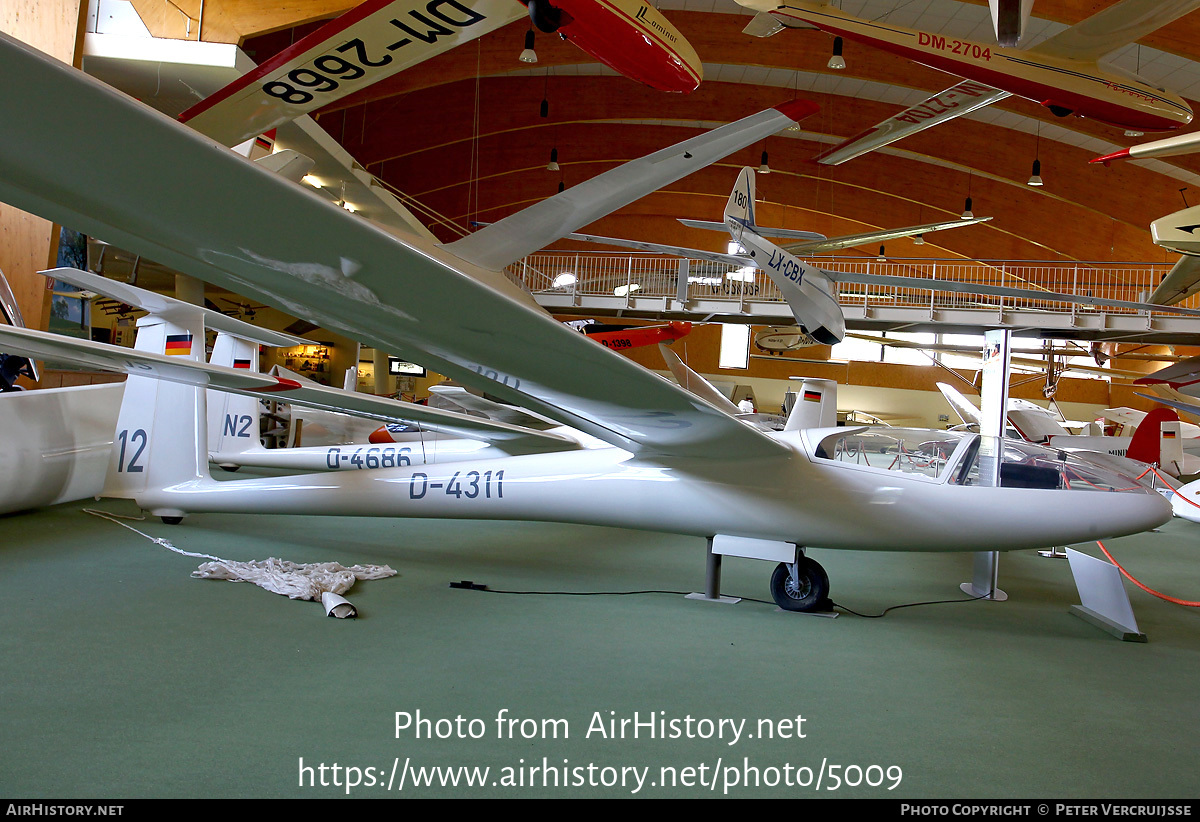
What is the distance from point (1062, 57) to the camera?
698 centimetres

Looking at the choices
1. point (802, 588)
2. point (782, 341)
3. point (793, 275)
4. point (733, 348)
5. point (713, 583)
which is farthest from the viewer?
point (733, 348)

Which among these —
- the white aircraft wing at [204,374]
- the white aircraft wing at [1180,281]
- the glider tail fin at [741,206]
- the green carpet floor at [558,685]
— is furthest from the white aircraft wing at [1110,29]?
the white aircraft wing at [204,374]

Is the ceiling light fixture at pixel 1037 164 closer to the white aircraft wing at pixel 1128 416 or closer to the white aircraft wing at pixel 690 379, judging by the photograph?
the white aircraft wing at pixel 1128 416

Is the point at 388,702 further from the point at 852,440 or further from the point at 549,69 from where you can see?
the point at 549,69

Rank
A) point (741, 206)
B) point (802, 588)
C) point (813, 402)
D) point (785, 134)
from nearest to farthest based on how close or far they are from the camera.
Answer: point (802, 588)
point (813, 402)
point (741, 206)
point (785, 134)

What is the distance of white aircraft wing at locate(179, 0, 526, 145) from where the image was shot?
5.09 meters

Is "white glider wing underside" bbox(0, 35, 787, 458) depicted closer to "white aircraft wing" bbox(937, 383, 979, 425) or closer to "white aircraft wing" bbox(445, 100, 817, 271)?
"white aircraft wing" bbox(445, 100, 817, 271)

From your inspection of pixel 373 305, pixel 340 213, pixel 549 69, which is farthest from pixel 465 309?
pixel 549 69

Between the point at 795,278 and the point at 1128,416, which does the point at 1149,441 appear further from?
the point at 1128,416

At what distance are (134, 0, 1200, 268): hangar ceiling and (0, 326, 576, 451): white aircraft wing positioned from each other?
6839 mm

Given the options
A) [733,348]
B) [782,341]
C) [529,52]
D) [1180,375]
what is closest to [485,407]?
[529,52]

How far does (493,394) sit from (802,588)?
2.20 metres

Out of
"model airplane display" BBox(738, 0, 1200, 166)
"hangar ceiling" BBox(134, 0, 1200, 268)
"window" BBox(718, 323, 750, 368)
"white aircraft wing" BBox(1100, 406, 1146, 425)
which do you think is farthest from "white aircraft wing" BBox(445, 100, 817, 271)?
"window" BBox(718, 323, 750, 368)

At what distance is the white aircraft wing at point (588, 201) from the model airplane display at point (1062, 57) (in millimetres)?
2980
